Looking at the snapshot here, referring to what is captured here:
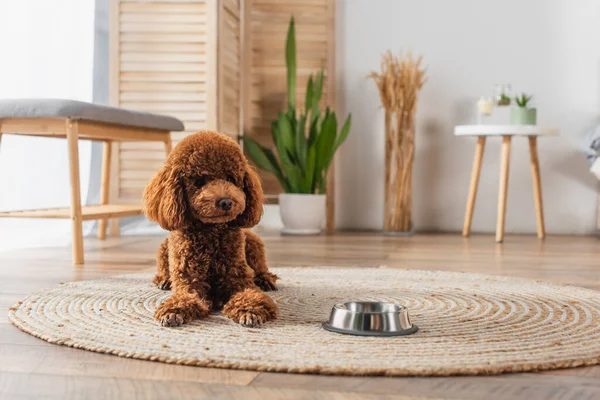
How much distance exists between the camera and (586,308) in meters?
1.47

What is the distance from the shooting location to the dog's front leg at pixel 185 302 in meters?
1.26

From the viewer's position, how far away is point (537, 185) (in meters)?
3.45

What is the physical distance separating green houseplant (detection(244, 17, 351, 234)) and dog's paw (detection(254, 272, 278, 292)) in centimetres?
189

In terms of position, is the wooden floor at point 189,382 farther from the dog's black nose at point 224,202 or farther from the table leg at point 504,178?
the table leg at point 504,178

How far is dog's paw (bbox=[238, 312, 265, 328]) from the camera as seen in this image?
1.25 meters

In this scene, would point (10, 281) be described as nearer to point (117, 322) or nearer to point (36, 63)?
point (117, 322)

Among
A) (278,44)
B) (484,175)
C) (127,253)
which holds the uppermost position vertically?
(278,44)

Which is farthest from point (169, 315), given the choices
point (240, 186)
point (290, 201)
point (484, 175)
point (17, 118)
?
point (484, 175)

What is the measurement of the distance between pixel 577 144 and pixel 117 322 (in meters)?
3.10

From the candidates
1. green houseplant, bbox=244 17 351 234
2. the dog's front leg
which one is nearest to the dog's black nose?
the dog's front leg

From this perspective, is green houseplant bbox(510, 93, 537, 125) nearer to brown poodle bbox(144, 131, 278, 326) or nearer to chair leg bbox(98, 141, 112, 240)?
chair leg bbox(98, 141, 112, 240)

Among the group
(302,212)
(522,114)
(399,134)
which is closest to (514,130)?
(522,114)

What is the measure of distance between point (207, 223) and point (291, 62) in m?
2.41

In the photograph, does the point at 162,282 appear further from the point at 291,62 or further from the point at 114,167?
the point at 291,62
